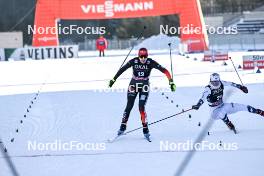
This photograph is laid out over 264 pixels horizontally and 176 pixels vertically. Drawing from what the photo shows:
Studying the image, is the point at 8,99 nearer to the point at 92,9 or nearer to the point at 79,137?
the point at 79,137

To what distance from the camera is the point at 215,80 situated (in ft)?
30.8

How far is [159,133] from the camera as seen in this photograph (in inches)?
391

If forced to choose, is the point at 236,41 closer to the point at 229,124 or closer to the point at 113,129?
the point at 113,129

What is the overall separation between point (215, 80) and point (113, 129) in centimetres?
246

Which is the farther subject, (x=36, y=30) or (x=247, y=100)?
(x=36, y=30)

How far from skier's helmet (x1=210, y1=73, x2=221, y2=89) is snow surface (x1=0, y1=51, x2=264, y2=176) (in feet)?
3.11

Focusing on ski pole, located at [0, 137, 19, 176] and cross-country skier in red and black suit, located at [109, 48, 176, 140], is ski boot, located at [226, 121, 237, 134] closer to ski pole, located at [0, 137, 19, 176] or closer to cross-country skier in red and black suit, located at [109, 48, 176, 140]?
cross-country skier in red and black suit, located at [109, 48, 176, 140]

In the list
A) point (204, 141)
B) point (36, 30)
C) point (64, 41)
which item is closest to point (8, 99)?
point (204, 141)

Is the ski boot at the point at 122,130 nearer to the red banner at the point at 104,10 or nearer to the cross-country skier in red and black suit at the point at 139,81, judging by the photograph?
the cross-country skier in red and black suit at the point at 139,81

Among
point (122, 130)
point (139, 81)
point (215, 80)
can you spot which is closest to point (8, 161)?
point (122, 130)

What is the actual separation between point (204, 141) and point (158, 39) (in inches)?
1587

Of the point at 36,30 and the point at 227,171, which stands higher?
the point at 36,30

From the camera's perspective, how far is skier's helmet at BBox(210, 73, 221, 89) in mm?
9391

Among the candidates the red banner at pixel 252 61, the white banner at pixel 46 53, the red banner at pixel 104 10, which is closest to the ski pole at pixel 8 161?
the red banner at pixel 252 61
